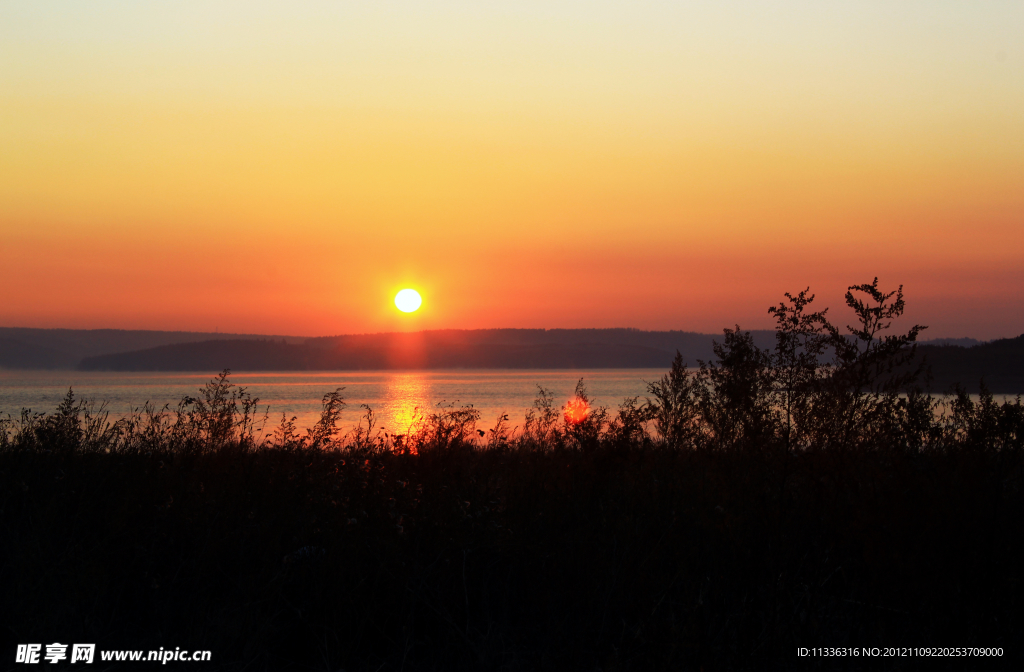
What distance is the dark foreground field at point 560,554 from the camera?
12.5 feet

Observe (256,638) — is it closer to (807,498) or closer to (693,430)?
(807,498)

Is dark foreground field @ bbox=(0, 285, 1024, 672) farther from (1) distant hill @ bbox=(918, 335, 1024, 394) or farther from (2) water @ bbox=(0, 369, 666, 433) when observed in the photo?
(1) distant hill @ bbox=(918, 335, 1024, 394)

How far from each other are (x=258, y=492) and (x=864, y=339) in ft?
17.3

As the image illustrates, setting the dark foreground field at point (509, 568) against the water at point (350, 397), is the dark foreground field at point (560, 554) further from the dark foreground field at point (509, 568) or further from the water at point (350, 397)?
the water at point (350, 397)

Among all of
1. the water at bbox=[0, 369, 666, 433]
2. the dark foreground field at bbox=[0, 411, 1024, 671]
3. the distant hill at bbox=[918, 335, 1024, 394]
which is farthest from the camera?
the distant hill at bbox=[918, 335, 1024, 394]

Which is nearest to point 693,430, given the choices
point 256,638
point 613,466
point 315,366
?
point 613,466

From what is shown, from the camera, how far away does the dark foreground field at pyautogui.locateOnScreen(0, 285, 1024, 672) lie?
382 centimetres

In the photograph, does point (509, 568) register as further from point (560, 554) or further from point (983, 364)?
point (983, 364)

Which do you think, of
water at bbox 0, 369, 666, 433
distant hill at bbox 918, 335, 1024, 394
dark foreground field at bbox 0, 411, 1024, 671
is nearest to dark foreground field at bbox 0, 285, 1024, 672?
dark foreground field at bbox 0, 411, 1024, 671

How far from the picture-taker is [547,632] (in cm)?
413

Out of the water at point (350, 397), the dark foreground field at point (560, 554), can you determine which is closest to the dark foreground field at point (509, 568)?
the dark foreground field at point (560, 554)

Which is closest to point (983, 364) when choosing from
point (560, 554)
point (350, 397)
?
point (350, 397)

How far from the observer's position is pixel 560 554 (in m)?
4.86

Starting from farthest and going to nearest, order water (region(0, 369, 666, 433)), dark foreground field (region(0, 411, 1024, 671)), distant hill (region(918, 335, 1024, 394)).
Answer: distant hill (region(918, 335, 1024, 394)) < water (region(0, 369, 666, 433)) < dark foreground field (region(0, 411, 1024, 671))
